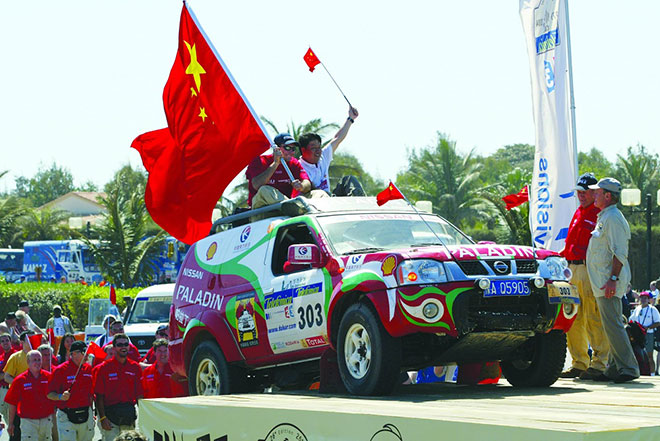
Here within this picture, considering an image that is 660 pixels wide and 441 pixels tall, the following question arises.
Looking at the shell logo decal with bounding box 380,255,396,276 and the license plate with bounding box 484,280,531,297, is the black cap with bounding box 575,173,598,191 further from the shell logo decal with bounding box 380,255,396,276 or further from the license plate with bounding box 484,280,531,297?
the shell logo decal with bounding box 380,255,396,276

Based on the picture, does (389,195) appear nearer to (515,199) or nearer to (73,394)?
(515,199)

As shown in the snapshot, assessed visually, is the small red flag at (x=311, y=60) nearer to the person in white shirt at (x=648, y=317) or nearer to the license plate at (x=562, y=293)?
the license plate at (x=562, y=293)

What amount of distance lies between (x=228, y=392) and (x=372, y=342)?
2643mm

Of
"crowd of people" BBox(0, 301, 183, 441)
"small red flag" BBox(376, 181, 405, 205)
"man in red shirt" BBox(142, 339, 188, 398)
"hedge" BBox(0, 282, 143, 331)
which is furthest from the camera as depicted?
"hedge" BBox(0, 282, 143, 331)

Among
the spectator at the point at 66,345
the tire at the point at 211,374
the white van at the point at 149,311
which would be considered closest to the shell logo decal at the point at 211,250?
the tire at the point at 211,374

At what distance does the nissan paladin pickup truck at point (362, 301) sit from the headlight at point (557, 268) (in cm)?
1

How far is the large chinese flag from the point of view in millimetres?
12586

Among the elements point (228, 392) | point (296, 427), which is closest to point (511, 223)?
point (228, 392)

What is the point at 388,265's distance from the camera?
8273mm

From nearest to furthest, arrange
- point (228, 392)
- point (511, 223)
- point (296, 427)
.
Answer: point (296, 427), point (228, 392), point (511, 223)

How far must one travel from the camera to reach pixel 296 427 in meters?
7.08

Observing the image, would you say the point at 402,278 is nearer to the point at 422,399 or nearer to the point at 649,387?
the point at 422,399

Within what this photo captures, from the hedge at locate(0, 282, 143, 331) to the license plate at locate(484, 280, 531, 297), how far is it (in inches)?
1288

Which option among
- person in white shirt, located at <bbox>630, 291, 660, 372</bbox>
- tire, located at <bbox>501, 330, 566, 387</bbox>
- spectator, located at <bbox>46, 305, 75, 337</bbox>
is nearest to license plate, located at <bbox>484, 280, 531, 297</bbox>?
tire, located at <bbox>501, 330, 566, 387</bbox>
